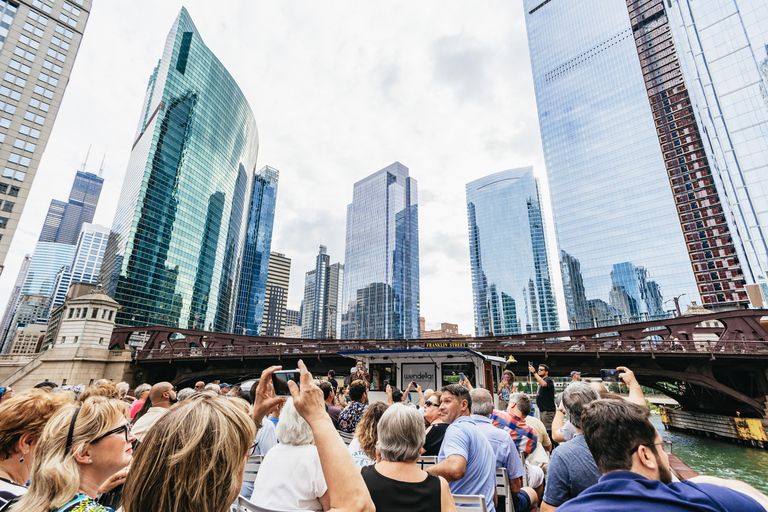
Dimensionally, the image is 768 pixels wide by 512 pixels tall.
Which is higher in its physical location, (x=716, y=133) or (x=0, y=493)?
(x=716, y=133)

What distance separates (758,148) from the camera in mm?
44719

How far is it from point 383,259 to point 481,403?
141855 mm

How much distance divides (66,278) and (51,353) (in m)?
194

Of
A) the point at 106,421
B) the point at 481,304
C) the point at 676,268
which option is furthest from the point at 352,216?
the point at 106,421

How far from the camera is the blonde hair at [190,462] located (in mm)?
1190

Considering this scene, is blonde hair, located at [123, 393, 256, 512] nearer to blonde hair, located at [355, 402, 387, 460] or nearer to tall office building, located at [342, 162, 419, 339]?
blonde hair, located at [355, 402, 387, 460]

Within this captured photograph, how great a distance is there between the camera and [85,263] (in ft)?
547

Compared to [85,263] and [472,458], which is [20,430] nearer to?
[472,458]

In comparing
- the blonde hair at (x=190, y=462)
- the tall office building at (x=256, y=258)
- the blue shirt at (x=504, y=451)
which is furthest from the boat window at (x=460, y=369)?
the tall office building at (x=256, y=258)

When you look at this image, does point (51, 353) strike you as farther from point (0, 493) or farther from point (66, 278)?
point (66, 278)

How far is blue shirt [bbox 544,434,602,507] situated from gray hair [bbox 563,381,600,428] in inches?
25.0

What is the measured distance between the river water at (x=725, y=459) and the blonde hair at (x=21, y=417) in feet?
77.4

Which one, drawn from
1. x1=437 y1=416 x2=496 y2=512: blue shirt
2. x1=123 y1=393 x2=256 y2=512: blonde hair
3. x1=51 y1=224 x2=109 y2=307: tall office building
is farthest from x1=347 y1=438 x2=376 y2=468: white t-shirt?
x1=51 y1=224 x2=109 y2=307: tall office building

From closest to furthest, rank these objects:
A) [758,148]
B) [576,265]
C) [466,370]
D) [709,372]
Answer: [466,370] → [709,372] → [758,148] → [576,265]
